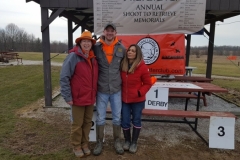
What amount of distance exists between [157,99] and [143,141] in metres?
0.81

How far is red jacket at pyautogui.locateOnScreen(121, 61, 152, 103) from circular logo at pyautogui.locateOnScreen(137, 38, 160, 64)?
2.12 meters

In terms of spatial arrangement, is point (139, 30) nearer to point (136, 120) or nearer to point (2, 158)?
point (136, 120)

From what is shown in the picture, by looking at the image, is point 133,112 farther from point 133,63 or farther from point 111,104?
point 133,63

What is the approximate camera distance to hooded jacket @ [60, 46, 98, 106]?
9.08ft

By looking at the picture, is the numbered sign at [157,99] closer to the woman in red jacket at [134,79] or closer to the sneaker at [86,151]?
the woman in red jacket at [134,79]

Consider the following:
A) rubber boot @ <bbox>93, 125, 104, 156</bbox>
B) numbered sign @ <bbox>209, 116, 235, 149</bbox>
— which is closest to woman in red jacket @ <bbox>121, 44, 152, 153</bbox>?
rubber boot @ <bbox>93, 125, 104, 156</bbox>

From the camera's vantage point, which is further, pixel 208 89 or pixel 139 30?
pixel 139 30

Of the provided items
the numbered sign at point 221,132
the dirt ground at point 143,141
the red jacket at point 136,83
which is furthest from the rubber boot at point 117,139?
the numbered sign at point 221,132

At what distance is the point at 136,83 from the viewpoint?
3.06m

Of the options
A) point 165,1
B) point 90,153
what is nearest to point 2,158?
point 90,153

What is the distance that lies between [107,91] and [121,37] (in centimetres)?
237

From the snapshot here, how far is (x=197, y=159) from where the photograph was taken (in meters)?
3.17

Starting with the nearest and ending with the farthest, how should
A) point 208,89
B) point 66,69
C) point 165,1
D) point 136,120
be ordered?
point 66,69 < point 136,120 < point 208,89 < point 165,1

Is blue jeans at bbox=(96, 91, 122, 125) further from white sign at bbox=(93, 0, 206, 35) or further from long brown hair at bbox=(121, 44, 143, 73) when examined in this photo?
white sign at bbox=(93, 0, 206, 35)
